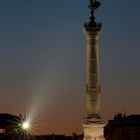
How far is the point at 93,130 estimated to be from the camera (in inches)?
1706

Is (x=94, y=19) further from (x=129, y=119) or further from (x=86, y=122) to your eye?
(x=129, y=119)

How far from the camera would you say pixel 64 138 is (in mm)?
127812

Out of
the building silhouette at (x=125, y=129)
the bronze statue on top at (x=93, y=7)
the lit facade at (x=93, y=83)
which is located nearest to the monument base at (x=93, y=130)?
the lit facade at (x=93, y=83)

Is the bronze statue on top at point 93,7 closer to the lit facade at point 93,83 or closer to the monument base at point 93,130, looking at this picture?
the lit facade at point 93,83

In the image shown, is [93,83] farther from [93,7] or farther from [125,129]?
[125,129]

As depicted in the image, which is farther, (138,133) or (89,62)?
(138,133)

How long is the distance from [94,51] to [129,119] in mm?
38104

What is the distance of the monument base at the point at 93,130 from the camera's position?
43.2m

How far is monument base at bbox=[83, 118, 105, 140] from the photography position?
43188 mm

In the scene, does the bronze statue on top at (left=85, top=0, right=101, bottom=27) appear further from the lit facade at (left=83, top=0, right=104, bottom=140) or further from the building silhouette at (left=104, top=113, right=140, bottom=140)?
the building silhouette at (left=104, top=113, right=140, bottom=140)

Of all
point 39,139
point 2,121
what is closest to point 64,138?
point 39,139

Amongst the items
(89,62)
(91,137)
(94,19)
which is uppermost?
(94,19)

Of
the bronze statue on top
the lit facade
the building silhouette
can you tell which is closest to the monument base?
the lit facade

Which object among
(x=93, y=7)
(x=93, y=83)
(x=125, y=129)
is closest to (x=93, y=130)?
(x=93, y=83)
